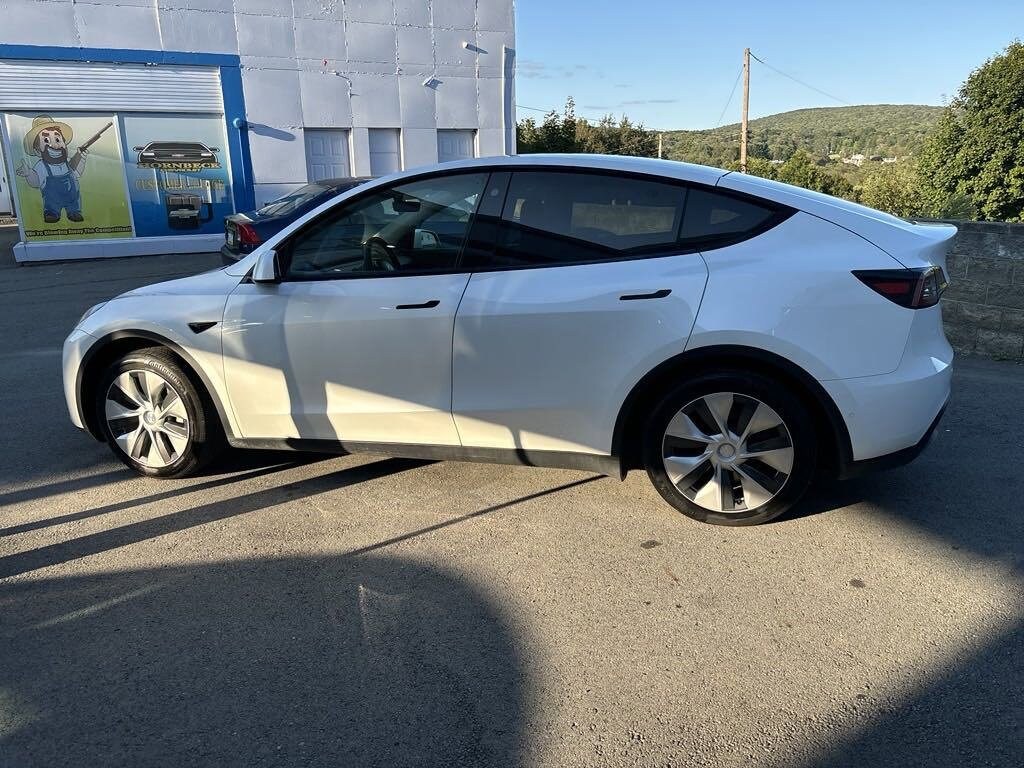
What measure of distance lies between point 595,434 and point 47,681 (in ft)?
7.70

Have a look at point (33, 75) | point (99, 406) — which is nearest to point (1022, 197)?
point (33, 75)

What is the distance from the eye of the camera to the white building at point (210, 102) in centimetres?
1509

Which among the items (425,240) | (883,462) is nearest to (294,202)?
(425,240)

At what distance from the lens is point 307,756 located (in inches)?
91.8

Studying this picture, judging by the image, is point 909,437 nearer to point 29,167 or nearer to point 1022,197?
point 29,167

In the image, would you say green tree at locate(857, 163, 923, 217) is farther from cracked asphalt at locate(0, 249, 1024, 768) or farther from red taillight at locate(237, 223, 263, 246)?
cracked asphalt at locate(0, 249, 1024, 768)

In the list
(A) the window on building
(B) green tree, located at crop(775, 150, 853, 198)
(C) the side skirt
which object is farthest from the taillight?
(B) green tree, located at crop(775, 150, 853, 198)

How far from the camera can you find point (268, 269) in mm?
3988

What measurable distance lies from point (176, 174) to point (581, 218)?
1513cm

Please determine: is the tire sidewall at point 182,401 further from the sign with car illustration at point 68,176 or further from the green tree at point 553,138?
the green tree at point 553,138

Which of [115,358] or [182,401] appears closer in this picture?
[182,401]

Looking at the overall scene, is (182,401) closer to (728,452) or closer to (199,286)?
(199,286)

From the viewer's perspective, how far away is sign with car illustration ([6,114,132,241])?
15.2 metres

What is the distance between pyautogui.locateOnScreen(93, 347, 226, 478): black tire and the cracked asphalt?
0.42 ft
